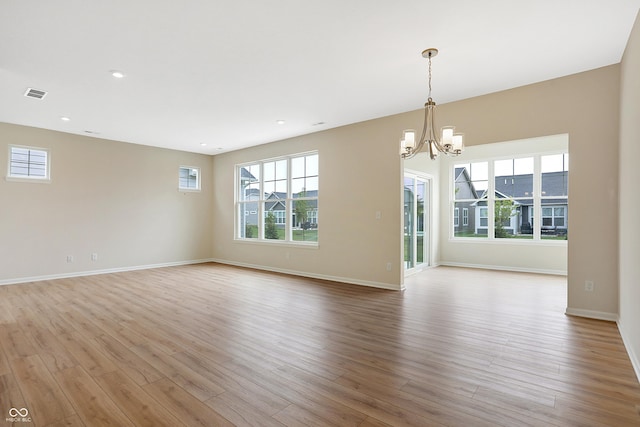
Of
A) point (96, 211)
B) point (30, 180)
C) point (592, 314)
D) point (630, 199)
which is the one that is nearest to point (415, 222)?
point (592, 314)

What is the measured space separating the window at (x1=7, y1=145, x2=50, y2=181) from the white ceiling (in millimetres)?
1061

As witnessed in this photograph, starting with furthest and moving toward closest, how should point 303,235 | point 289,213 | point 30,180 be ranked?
1. point 289,213
2. point 303,235
3. point 30,180

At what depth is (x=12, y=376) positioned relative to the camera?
2.41 m

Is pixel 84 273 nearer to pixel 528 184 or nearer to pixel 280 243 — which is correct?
pixel 280 243

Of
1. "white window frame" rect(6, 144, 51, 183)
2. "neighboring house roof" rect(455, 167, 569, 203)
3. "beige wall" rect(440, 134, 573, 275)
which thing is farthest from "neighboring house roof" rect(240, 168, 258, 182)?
"neighboring house roof" rect(455, 167, 569, 203)

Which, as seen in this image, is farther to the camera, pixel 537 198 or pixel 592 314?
pixel 537 198

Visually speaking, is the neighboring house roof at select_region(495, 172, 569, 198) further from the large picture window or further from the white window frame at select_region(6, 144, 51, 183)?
the white window frame at select_region(6, 144, 51, 183)

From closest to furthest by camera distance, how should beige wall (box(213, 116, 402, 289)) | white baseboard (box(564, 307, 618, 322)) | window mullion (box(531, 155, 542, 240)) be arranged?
1. white baseboard (box(564, 307, 618, 322))
2. beige wall (box(213, 116, 402, 289))
3. window mullion (box(531, 155, 542, 240))

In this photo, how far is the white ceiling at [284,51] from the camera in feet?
8.57

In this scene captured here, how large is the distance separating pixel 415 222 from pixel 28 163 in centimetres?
746

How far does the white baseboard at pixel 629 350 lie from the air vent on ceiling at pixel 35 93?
6876 mm

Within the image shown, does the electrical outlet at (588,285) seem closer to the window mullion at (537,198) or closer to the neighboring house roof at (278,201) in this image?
the window mullion at (537,198)

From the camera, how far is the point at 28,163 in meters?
5.96

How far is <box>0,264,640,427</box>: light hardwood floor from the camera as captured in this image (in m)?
1.96
